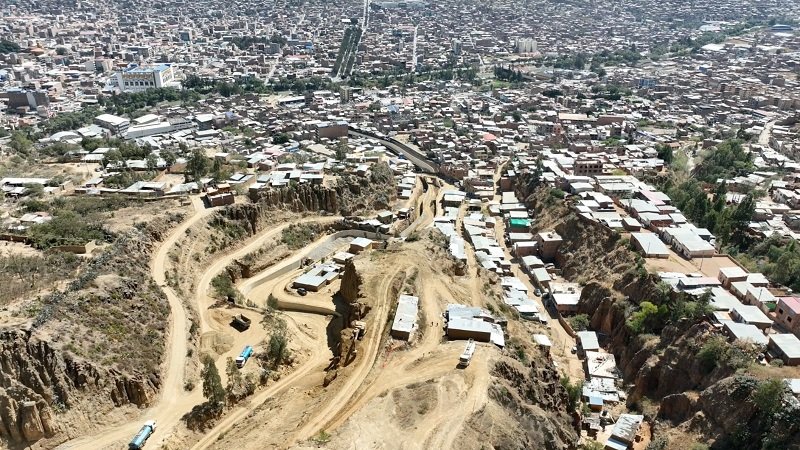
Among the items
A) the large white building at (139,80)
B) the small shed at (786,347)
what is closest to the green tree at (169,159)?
the small shed at (786,347)

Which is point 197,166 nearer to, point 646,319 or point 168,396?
point 168,396

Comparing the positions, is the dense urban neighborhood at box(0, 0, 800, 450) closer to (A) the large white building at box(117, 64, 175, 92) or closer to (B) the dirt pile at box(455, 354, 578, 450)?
(B) the dirt pile at box(455, 354, 578, 450)

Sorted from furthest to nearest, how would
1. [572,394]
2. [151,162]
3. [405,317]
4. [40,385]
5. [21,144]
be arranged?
[21,144] → [151,162] → [572,394] → [405,317] → [40,385]

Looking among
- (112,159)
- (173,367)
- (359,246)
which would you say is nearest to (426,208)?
(359,246)

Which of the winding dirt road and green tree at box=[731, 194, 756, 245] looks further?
green tree at box=[731, 194, 756, 245]

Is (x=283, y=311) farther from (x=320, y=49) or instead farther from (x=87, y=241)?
(x=320, y=49)

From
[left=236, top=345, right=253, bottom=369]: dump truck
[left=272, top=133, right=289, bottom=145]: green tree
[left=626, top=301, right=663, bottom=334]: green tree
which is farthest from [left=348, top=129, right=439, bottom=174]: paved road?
[left=236, top=345, right=253, bottom=369]: dump truck

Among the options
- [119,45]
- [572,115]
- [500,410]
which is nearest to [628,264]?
[500,410]
